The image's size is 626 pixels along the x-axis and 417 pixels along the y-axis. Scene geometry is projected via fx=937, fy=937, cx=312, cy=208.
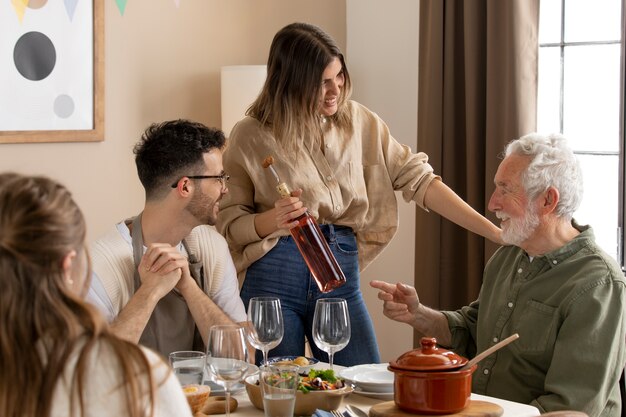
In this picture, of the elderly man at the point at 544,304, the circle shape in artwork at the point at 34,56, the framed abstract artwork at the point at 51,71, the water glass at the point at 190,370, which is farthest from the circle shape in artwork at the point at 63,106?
the water glass at the point at 190,370

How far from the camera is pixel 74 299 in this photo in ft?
4.11

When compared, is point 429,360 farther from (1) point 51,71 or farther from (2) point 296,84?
(1) point 51,71

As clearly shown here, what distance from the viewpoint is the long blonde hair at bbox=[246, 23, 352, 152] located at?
2.85 meters

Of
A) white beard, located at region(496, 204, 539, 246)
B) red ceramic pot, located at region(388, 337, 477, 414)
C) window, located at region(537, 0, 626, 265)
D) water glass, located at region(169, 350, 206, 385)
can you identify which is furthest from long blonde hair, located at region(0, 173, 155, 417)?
window, located at region(537, 0, 626, 265)

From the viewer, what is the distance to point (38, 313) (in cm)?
124

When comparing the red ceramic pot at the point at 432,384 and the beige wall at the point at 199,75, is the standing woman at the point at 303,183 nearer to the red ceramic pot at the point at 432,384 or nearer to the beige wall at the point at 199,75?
the beige wall at the point at 199,75

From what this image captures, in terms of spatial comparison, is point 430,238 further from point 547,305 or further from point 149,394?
point 149,394

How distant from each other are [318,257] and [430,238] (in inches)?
63.1

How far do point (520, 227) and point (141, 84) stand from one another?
194cm

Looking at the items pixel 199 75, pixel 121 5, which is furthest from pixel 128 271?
pixel 199 75

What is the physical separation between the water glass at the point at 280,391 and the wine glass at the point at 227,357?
0.06 m

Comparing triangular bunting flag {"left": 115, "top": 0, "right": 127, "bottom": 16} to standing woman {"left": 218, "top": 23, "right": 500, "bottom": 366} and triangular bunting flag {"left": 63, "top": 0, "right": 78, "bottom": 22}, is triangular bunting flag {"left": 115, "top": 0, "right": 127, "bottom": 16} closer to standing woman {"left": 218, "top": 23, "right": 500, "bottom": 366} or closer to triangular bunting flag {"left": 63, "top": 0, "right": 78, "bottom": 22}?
triangular bunting flag {"left": 63, "top": 0, "right": 78, "bottom": 22}

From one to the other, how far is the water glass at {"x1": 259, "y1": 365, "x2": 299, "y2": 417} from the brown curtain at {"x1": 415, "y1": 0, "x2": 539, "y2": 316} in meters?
2.22

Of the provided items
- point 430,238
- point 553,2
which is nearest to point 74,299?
point 430,238
